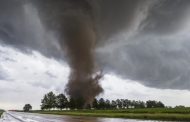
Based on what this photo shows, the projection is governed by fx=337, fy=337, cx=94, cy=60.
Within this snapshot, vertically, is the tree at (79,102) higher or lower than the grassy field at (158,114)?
higher

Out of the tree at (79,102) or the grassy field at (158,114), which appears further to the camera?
the tree at (79,102)

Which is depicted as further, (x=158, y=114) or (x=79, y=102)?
(x=79, y=102)

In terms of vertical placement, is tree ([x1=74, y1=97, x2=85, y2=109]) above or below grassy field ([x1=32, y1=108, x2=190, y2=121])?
above

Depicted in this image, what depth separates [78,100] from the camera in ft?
Result: 635

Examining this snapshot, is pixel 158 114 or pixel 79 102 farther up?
pixel 79 102

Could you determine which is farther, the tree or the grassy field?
the tree
